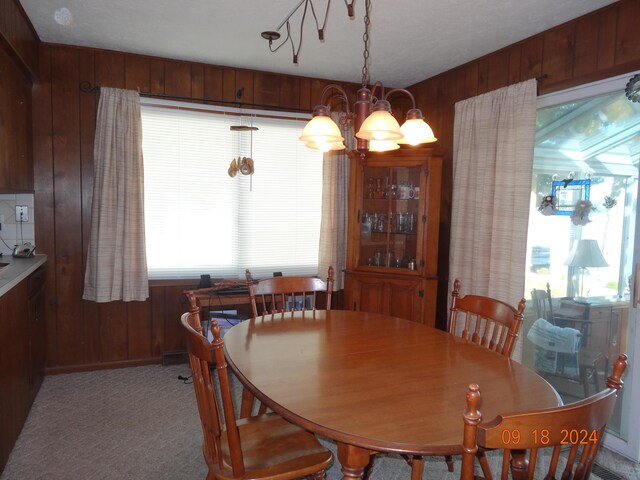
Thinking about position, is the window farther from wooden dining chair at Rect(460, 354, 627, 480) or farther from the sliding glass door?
wooden dining chair at Rect(460, 354, 627, 480)

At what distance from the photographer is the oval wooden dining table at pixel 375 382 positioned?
125 centimetres

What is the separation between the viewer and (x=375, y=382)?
158 cm

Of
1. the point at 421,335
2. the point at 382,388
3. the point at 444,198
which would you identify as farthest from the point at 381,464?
the point at 444,198

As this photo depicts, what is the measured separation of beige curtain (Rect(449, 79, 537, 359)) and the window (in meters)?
1.30

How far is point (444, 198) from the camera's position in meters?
3.90

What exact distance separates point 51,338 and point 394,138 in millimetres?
3129

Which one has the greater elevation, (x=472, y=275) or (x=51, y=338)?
(x=472, y=275)

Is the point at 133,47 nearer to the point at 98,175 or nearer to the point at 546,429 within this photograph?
the point at 98,175

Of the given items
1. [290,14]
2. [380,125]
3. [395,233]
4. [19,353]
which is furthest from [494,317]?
[19,353]

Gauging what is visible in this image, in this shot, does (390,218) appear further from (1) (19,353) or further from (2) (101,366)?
(1) (19,353)

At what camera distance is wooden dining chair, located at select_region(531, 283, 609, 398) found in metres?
2.85

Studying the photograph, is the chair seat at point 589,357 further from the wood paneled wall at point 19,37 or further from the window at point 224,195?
the wood paneled wall at point 19,37

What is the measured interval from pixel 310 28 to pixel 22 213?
2.45 metres
